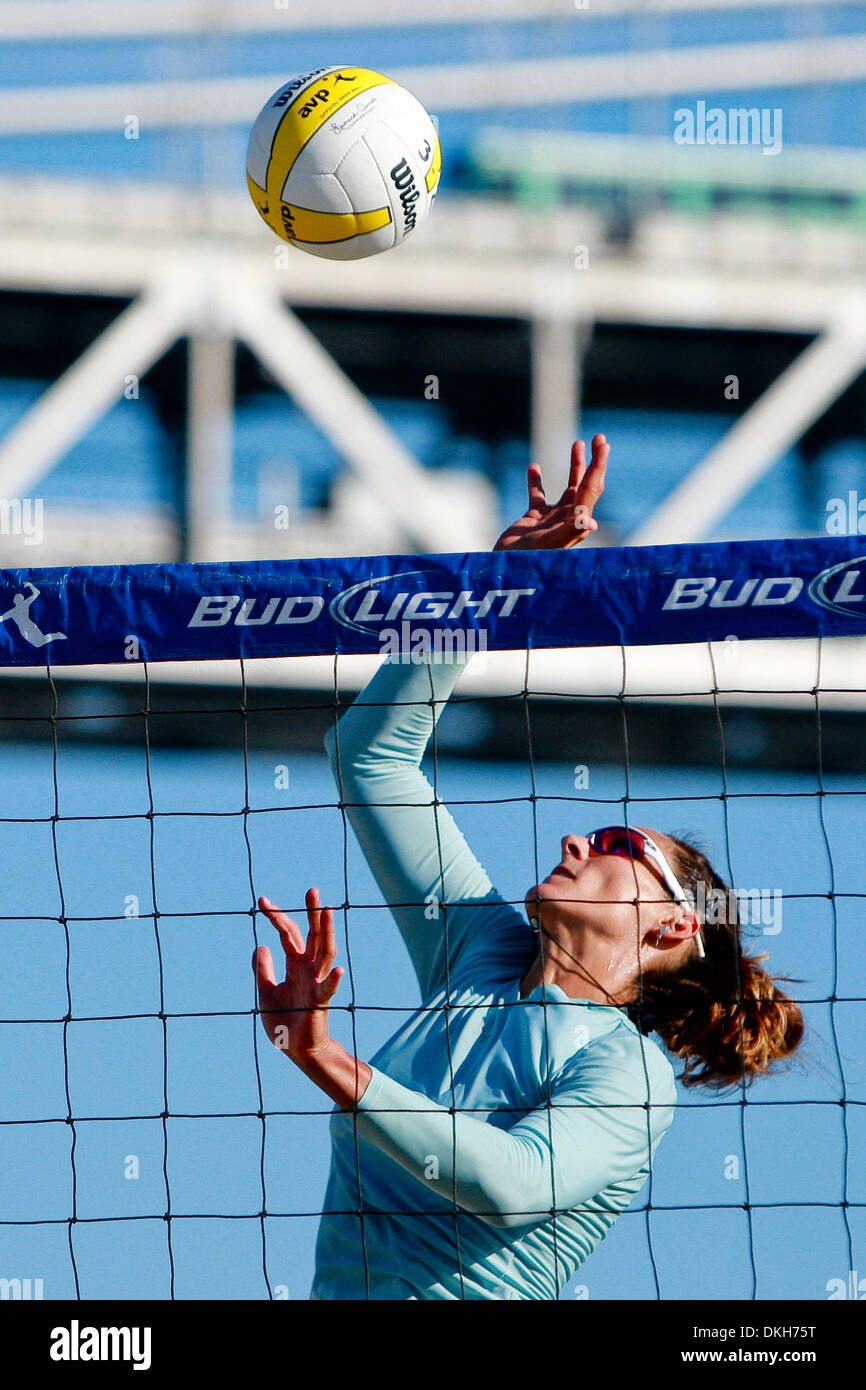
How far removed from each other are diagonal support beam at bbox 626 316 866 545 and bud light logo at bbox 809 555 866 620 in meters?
20.7

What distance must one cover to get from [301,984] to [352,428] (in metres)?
22.9

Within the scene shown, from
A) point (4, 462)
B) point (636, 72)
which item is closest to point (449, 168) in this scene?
point (636, 72)

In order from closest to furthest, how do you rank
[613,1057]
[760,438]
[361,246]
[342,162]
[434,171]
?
1. [613,1057]
2. [342,162]
3. [361,246]
4. [434,171]
5. [760,438]

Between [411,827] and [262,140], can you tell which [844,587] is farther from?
[262,140]

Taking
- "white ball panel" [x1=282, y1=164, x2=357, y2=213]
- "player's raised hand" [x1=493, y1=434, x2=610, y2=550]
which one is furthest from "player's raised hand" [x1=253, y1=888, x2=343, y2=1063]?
"white ball panel" [x1=282, y1=164, x2=357, y2=213]

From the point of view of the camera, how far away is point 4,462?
26172 mm

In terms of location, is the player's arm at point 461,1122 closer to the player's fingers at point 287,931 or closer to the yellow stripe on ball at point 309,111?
the player's fingers at point 287,931

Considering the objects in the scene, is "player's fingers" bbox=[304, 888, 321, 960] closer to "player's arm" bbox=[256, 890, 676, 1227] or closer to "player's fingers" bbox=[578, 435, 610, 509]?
"player's arm" bbox=[256, 890, 676, 1227]

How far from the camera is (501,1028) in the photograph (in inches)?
162

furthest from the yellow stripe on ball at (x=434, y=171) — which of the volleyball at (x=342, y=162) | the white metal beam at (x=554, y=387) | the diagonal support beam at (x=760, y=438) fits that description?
the white metal beam at (x=554, y=387)

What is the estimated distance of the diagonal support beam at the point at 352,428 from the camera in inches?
1015

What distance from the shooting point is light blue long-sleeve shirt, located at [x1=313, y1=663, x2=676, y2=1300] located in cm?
358

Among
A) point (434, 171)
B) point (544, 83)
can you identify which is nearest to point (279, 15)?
point (544, 83)

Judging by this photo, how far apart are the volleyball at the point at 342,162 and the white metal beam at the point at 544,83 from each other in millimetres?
23022
